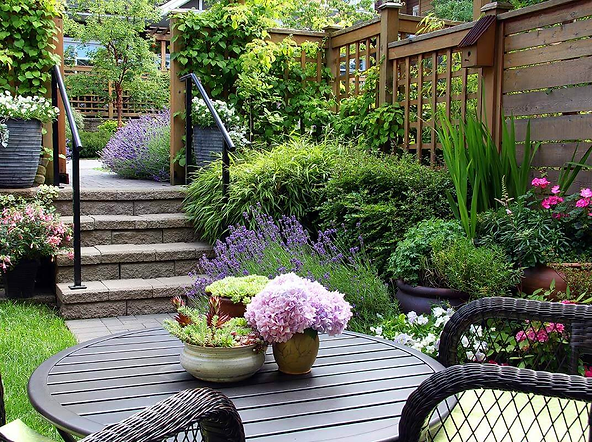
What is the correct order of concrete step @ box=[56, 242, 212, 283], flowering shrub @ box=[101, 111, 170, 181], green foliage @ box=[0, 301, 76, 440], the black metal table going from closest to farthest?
the black metal table, green foliage @ box=[0, 301, 76, 440], concrete step @ box=[56, 242, 212, 283], flowering shrub @ box=[101, 111, 170, 181]

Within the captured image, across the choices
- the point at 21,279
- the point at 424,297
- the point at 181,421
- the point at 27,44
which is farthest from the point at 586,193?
the point at 27,44

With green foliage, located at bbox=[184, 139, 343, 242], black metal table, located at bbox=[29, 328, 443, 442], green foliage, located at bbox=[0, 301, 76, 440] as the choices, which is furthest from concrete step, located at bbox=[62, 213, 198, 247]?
black metal table, located at bbox=[29, 328, 443, 442]

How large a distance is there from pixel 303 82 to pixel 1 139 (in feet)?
10.3

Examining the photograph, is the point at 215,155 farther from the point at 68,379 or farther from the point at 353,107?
the point at 68,379

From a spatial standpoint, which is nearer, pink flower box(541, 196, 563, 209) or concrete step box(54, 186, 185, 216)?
pink flower box(541, 196, 563, 209)

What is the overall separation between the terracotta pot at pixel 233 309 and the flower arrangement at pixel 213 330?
16 cm

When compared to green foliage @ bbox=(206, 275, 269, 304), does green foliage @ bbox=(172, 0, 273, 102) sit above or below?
above

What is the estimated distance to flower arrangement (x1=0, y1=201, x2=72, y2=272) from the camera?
4.73 meters

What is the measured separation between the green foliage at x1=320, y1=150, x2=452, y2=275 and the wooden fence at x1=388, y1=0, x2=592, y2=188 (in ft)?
1.91

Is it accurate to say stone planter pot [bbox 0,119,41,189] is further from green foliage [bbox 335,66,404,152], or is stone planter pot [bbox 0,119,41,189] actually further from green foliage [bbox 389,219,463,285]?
green foliage [bbox 389,219,463,285]

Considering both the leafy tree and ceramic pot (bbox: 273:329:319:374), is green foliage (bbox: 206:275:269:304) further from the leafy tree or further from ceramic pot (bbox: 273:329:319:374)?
the leafy tree

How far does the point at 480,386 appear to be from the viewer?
1479mm

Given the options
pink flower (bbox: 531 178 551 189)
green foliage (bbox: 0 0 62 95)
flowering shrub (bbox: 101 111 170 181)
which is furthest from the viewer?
flowering shrub (bbox: 101 111 170 181)

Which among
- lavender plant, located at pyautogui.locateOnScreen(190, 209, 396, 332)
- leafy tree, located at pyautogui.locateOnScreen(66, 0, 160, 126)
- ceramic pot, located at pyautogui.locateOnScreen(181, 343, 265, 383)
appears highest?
leafy tree, located at pyautogui.locateOnScreen(66, 0, 160, 126)
